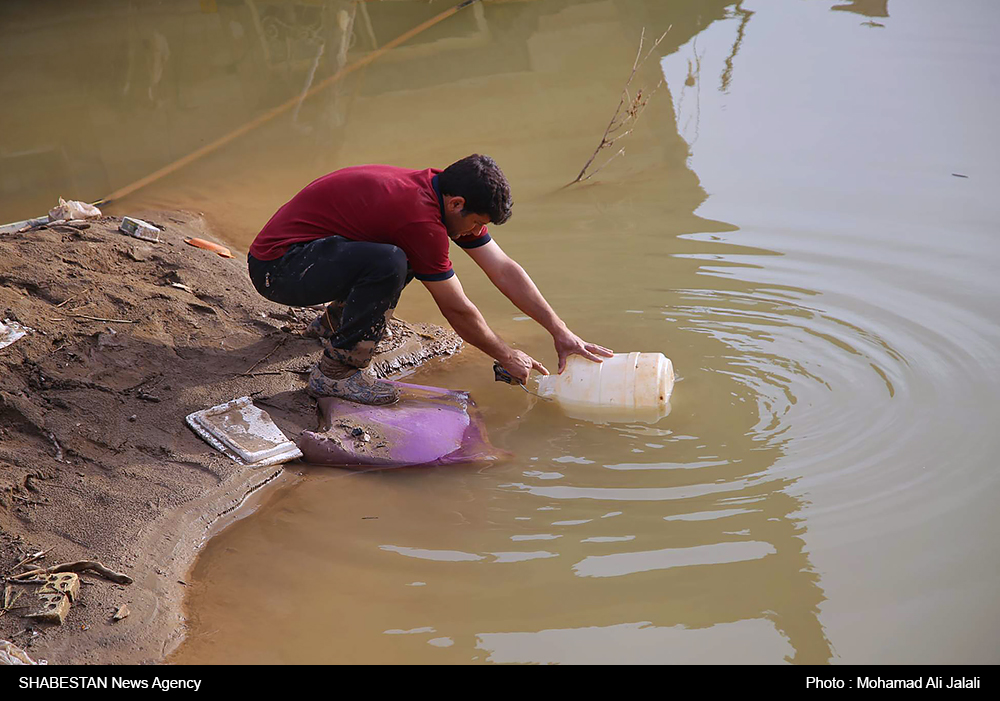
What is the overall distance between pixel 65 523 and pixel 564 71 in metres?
6.35

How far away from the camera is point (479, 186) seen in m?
3.35

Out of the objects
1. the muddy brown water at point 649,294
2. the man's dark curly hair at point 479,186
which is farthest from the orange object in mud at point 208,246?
the man's dark curly hair at point 479,186

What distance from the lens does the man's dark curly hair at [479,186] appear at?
335 cm

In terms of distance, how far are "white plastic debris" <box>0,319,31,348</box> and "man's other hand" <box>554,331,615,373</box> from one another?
92.6 inches

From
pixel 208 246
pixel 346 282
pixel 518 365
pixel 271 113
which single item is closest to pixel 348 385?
pixel 346 282

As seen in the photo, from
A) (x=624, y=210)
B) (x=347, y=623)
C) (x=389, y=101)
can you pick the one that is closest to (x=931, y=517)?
(x=347, y=623)

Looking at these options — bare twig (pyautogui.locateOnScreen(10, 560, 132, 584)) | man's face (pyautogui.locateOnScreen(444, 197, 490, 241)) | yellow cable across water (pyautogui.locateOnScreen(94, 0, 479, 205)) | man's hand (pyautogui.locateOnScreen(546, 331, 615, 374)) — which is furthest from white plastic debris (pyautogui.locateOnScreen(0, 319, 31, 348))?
yellow cable across water (pyautogui.locateOnScreen(94, 0, 479, 205))

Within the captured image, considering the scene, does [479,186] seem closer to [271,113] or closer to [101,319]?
[101,319]

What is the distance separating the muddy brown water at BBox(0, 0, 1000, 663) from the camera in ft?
9.33

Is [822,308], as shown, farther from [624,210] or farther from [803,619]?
[803,619]

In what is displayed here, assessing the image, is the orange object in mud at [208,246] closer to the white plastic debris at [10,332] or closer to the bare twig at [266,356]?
the bare twig at [266,356]

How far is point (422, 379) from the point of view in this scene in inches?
169

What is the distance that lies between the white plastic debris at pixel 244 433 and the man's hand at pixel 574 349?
4.00 feet

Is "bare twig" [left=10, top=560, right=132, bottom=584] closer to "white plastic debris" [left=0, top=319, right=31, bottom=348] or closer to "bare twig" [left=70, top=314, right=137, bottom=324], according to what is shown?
"white plastic debris" [left=0, top=319, right=31, bottom=348]
